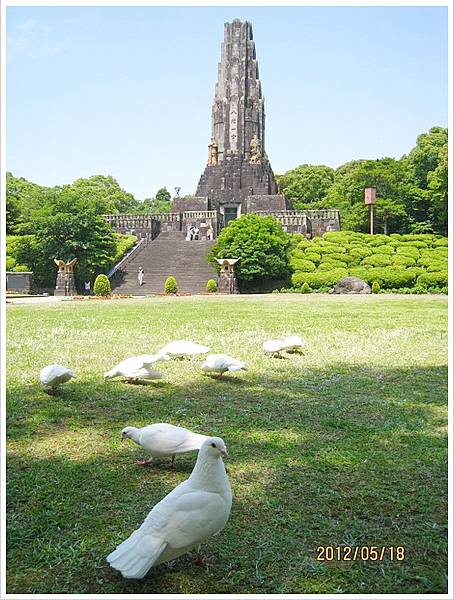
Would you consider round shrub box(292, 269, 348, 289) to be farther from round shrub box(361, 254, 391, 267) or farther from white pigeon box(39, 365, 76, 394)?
white pigeon box(39, 365, 76, 394)

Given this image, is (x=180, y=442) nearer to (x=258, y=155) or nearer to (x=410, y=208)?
(x=410, y=208)

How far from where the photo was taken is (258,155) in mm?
38094

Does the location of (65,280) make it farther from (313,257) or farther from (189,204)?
(189,204)

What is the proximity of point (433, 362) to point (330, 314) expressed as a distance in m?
5.51

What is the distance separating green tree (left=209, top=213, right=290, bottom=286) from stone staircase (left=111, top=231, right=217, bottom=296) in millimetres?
1455

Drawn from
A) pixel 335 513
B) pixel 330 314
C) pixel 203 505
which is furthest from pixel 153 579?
pixel 330 314

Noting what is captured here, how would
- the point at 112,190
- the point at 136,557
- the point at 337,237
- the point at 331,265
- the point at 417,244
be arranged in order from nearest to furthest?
1. the point at 136,557
2. the point at 331,265
3. the point at 417,244
4. the point at 337,237
5. the point at 112,190

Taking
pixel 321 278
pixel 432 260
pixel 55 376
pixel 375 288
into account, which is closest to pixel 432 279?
pixel 432 260

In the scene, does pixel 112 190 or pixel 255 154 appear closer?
pixel 255 154

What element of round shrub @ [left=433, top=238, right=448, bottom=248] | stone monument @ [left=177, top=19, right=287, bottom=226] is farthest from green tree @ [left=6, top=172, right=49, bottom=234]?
round shrub @ [left=433, top=238, right=448, bottom=248]

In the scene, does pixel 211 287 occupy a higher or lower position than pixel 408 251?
lower

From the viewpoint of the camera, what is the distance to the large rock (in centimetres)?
2175

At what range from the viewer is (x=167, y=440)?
291 centimetres

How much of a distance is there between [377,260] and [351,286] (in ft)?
10.7
